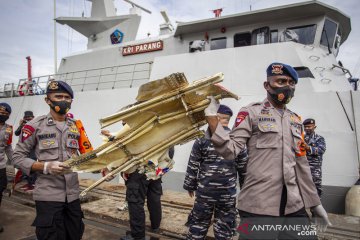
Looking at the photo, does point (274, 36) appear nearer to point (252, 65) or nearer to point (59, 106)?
point (252, 65)

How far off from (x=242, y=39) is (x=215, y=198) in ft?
19.2

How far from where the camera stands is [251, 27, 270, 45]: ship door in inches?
263

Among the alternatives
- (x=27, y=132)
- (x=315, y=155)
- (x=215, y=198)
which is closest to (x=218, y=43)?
(x=315, y=155)

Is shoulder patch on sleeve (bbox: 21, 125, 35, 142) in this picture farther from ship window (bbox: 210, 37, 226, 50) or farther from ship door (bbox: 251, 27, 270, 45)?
ship door (bbox: 251, 27, 270, 45)

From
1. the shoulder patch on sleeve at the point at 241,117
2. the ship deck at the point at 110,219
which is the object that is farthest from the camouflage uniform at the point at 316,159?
the shoulder patch on sleeve at the point at 241,117

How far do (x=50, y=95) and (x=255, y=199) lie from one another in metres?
2.05

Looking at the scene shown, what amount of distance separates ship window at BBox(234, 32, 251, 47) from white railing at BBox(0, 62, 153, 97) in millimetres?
2876

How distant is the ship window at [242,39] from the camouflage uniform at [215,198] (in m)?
5.40

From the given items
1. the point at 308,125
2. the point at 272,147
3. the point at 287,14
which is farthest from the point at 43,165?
the point at 287,14

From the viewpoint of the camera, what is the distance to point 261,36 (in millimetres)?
6727

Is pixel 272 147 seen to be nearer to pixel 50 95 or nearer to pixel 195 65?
pixel 50 95

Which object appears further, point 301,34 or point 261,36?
point 261,36

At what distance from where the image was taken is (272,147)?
169 centimetres

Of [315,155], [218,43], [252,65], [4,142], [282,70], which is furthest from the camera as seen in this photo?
[218,43]
